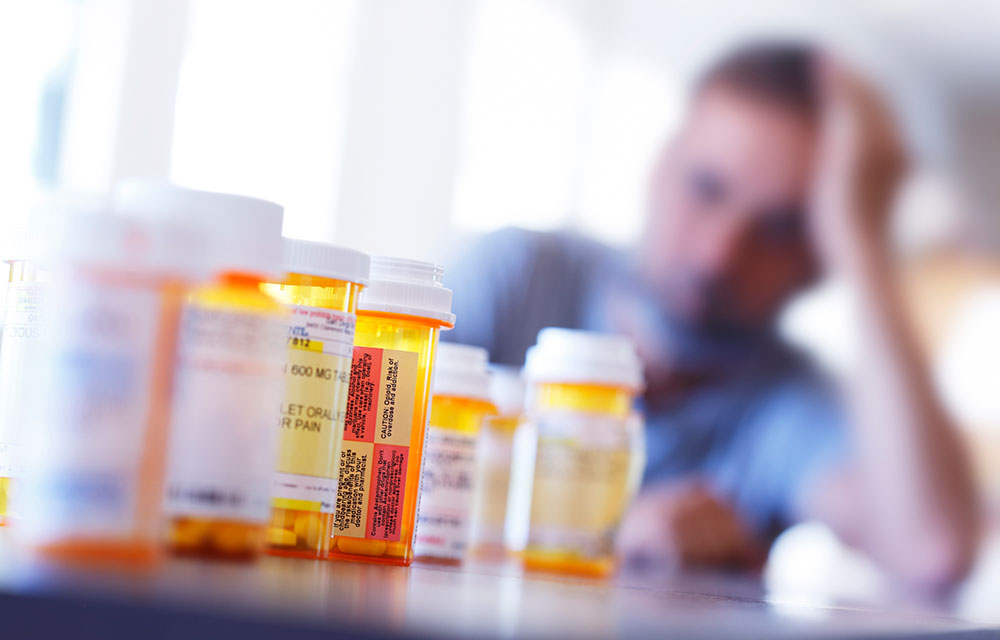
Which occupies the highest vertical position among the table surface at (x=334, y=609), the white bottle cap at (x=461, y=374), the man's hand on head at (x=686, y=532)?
the white bottle cap at (x=461, y=374)

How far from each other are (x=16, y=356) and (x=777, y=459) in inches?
65.8

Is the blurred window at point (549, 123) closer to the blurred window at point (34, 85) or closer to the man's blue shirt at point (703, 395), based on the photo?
the man's blue shirt at point (703, 395)

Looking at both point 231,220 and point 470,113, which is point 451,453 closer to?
point 231,220

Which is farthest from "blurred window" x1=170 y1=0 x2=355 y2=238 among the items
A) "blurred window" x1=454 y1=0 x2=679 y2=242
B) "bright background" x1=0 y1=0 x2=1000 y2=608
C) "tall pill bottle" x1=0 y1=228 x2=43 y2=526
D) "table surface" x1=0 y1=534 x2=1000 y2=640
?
"table surface" x1=0 y1=534 x2=1000 y2=640

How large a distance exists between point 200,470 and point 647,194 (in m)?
1.87

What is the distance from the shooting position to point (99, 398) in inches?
13.1

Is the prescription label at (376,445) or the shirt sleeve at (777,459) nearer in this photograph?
the prescription label at (376,445)

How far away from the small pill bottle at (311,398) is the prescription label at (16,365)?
0.13 metres

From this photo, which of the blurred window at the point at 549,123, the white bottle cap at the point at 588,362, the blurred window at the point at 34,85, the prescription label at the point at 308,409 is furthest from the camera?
the blurred window at the point at 549,123

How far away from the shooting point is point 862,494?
2002 mm

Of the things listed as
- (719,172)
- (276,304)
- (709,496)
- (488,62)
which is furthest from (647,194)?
(276,304)

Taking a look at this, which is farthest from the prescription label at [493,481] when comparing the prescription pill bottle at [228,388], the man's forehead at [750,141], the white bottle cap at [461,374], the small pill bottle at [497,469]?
the man's forehead at [750,141]

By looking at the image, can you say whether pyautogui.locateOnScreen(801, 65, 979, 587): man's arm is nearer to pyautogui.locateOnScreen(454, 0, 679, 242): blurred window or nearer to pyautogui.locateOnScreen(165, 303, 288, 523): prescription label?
pyautogui.locateOnScreen(454, 0, 679, 242): blurred window

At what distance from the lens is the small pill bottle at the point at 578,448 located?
3.05ft
